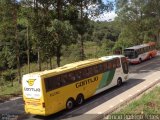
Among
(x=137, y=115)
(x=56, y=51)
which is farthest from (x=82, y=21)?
→ (x=137, y=115)

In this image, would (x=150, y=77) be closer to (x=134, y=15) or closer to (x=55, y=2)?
(x=55, y=2)

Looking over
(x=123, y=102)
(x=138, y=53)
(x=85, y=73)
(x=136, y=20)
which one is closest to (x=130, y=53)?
(x=138, y=53)

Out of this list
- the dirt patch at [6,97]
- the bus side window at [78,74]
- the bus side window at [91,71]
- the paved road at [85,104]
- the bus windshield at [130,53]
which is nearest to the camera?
the paved road at [85,104]

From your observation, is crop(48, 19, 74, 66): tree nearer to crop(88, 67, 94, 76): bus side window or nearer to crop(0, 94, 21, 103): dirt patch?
crop(88, 67, 94, 76): bus side window

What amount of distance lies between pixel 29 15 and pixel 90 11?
7166 millimetres

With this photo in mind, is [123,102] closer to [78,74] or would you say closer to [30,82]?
[78,74]

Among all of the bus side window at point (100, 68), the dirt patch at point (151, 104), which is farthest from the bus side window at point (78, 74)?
the dirt patch at point (151, 104)

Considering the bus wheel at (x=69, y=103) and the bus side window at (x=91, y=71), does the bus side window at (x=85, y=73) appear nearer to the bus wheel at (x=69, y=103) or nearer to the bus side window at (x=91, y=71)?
the bus side window at (x=91, y=71)

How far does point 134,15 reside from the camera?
5662 centimetres

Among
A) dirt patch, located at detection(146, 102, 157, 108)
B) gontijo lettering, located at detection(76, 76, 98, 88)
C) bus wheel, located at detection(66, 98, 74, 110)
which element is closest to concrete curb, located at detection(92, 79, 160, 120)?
dirt patch, located at detection(146, 102, 157, 108)

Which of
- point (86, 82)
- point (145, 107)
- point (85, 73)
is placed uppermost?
point (85, 73)

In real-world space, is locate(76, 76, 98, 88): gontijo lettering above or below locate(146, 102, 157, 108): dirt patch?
above

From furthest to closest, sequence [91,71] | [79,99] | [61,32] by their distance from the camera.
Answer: [61,32] → [91,71] → [79,99]

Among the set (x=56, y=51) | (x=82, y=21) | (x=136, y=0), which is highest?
(x=136, y=0)
